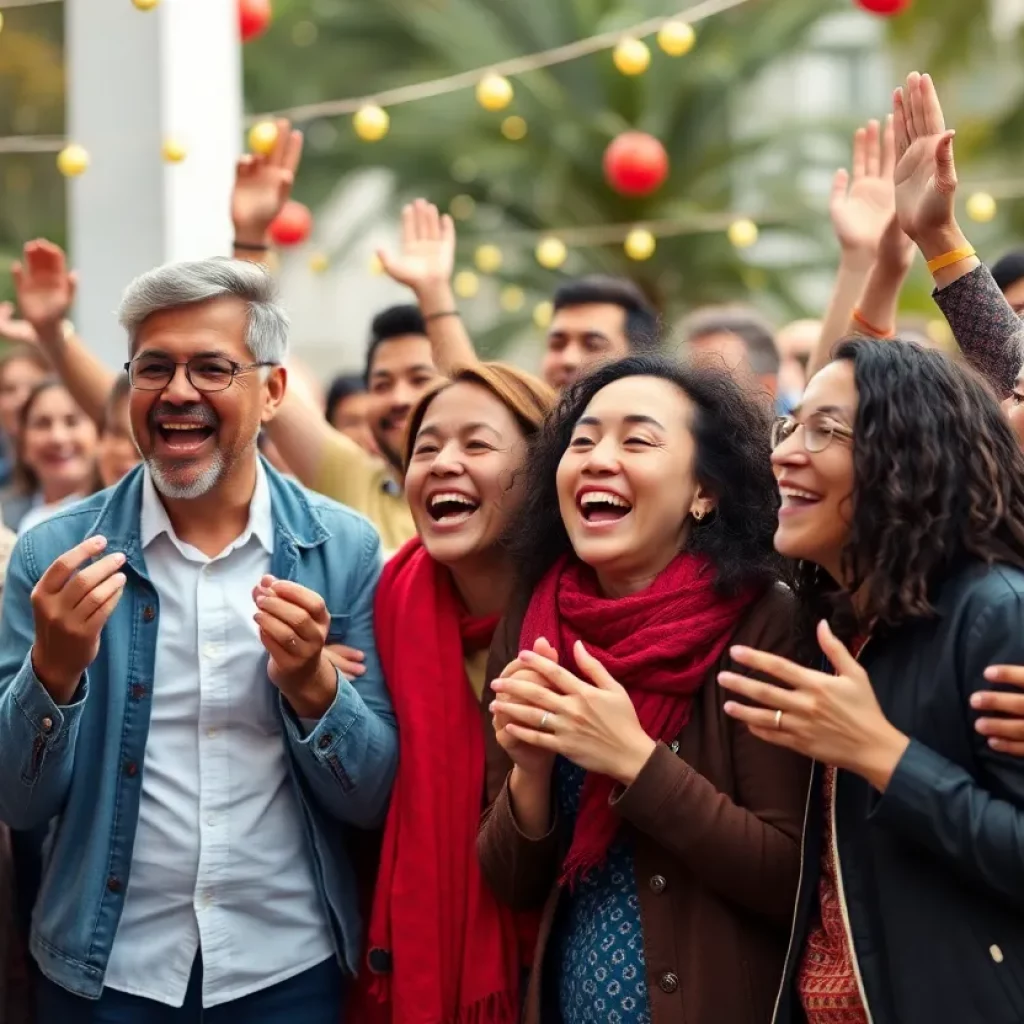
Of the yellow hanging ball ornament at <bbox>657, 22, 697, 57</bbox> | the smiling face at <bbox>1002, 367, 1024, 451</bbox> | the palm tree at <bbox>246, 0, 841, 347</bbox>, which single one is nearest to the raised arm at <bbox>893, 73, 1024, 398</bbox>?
the smiling face at <bbox>1002, 367, 1024, 451</bbox>

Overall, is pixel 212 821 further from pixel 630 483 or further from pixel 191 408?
pixel 630 483

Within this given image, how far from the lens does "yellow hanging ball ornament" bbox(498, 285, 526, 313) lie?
43.9ft

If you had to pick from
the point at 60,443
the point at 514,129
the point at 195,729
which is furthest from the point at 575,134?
the point at 195,729

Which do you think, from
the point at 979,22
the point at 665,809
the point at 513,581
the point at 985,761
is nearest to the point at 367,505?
the point at 513,581

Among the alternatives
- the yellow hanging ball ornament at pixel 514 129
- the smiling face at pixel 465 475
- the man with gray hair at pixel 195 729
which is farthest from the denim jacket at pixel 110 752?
the yellow hanging ball ornament at pixel 514 129

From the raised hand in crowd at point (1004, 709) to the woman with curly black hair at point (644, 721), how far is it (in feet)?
1.51

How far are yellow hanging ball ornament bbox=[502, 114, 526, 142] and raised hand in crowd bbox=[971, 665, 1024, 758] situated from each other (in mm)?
10686

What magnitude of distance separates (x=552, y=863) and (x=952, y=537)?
0.94m

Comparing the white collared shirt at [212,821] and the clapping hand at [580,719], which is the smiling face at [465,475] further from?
the clapping hand at [580,719]

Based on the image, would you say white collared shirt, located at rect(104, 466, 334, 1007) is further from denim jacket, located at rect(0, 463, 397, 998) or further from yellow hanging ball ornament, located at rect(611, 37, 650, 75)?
yellow hanging ball ornament, located at rect(611, 37, 650, 75)

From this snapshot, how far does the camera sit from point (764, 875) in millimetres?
2652

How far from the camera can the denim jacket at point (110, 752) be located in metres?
2.93

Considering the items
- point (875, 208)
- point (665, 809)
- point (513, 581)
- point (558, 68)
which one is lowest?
point (665, 809)

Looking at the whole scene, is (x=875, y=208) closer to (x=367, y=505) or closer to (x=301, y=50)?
(x=367, y=505)
